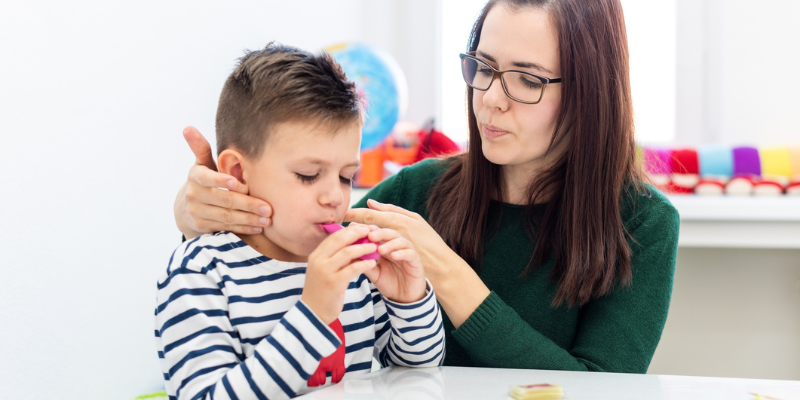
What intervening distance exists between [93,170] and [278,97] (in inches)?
24.6

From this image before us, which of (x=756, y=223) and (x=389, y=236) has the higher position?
(x=389, y=236)

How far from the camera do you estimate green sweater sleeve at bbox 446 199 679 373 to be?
0.97 metres

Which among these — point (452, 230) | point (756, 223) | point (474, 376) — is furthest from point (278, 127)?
point (756, 223)

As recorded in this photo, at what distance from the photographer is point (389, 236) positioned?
2.62ft

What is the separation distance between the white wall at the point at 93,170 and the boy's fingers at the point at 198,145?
34 cm

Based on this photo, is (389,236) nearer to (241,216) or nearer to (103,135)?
(241,216)

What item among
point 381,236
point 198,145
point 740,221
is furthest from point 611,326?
point 740,221

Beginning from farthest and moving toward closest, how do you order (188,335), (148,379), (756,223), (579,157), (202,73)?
(756,223) < (202,73) < (148,379) < (579,157) < (188,335)

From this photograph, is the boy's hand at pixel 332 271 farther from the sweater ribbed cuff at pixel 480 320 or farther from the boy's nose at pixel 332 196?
the sweater ribbed cuff at pixel 480 320

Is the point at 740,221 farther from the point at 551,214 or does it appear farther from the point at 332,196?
the point at 332,196

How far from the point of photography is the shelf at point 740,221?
73.0 inches

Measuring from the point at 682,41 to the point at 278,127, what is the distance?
6.83ft

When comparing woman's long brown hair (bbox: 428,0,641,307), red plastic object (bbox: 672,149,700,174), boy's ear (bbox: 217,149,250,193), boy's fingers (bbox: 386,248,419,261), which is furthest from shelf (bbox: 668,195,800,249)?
boy's ear (bbox: 217,149,250,193)

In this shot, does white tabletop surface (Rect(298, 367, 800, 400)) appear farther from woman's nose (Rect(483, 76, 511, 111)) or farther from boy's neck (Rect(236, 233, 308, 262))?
woman's nose (Rect(483, 76, 511, 111))
